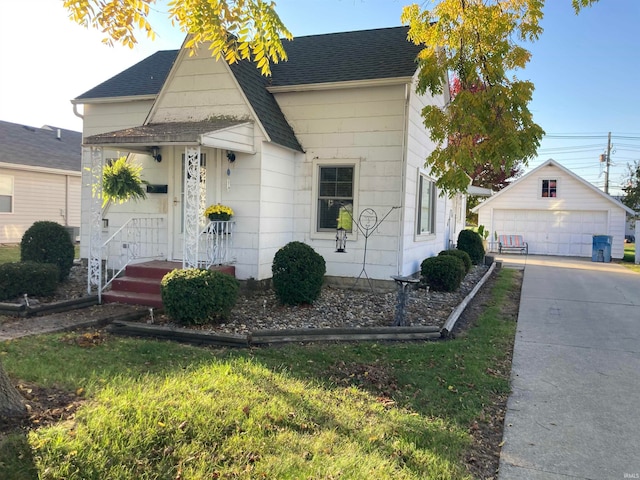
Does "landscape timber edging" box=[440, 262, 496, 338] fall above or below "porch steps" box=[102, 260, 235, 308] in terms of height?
below

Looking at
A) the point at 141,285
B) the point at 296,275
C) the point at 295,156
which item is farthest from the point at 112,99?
the point at 296,275

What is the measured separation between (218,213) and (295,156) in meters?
2.35

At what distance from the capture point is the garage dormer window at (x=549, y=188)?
24547mm

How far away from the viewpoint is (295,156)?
10258 millimetres

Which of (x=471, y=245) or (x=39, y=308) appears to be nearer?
(x=39, y=308)

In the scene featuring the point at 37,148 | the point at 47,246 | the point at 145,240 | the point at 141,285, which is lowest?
the point at 141,285

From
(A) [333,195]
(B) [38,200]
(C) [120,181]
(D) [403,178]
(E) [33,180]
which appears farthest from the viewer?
(B) [38,200]

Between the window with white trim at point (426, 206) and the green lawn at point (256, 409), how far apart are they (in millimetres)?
5379

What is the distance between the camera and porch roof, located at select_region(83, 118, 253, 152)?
7749 millimetres

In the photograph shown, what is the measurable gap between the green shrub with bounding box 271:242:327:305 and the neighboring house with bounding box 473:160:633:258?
65.3 ft

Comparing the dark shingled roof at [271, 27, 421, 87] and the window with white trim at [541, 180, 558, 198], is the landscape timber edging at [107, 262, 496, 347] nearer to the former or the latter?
the dark shingled roof at [271, 27, 421, 87]

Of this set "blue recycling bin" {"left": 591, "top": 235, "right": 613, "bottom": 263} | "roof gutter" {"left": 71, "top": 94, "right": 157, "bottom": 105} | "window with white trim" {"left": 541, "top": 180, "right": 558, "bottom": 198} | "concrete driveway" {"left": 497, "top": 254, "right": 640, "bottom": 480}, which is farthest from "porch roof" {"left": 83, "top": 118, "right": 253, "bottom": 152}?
"window with white trim" {"left": 541, "top": 180, "right": 558, "bottom": 198}

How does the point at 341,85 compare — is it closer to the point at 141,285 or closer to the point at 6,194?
Answer: the point at 141,285

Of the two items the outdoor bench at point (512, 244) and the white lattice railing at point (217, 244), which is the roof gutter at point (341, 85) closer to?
the white lattice railing at point (217, 244)
